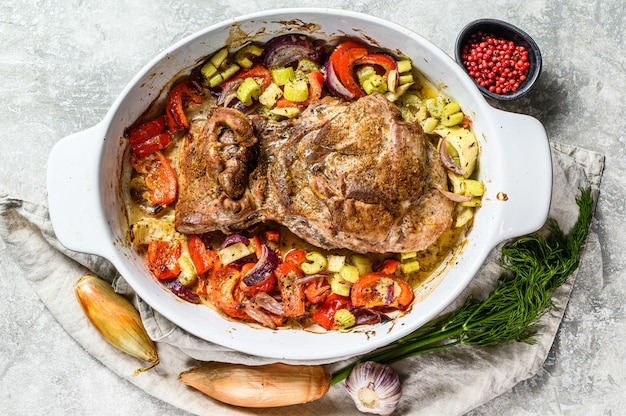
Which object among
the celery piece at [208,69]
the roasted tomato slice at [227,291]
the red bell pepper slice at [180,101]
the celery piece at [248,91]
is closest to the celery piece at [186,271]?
the roasted tomato slice at [227,291]

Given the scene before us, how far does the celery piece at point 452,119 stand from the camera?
390cm

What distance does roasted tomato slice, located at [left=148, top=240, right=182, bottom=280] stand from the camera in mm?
3967

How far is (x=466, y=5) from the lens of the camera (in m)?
4.28

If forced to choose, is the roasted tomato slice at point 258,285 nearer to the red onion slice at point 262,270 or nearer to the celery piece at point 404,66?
the red onion slice at point 262,270

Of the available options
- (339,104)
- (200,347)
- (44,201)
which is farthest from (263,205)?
(44,201)

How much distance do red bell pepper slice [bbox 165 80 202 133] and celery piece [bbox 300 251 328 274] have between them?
1117 millimetres

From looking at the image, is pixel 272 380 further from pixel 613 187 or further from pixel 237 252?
pixel 613 187

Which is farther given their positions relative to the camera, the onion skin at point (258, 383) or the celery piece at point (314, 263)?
the onion skin at point (258, 383)

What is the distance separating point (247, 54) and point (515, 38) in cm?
171

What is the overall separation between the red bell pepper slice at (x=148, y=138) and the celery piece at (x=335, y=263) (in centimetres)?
125

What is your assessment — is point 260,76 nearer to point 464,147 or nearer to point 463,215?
point 464,147

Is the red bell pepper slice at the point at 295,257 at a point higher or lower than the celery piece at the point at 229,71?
lower

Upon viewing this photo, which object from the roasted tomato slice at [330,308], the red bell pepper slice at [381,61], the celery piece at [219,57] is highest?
the celery piece at [219,57]

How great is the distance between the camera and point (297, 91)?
392 centimetres
